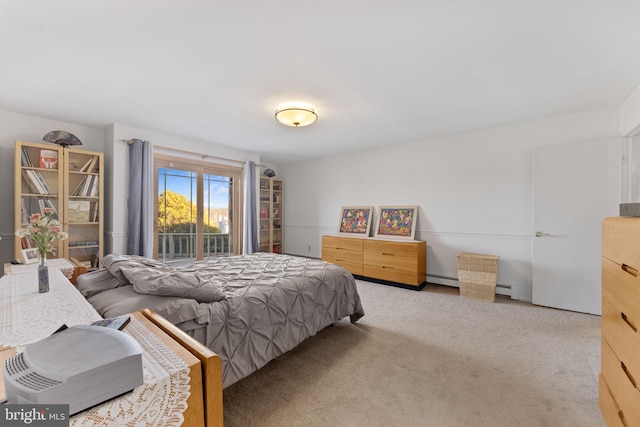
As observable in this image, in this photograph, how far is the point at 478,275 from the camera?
11.6 ft

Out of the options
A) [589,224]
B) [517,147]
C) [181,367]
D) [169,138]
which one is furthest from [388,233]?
[181,367]

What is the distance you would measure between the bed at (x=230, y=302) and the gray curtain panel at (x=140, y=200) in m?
1.87

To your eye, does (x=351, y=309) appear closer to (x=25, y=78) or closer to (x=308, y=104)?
(x=308, y=104)

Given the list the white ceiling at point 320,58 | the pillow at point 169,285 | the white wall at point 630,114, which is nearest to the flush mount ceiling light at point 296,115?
the white ceiling at point 320,58

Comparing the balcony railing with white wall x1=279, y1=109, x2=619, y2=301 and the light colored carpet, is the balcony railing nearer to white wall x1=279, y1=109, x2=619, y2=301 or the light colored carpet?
white wall x1=279, y1=109, x2=619, y2=301

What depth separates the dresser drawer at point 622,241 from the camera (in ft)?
3.81

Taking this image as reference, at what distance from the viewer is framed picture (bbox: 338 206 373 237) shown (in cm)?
486

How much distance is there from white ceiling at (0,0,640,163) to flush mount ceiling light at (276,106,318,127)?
4.4 inches

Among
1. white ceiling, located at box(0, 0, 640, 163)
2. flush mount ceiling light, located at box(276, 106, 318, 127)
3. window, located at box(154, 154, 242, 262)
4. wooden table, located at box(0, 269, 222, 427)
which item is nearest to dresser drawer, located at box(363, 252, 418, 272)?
white ceiling, located at box(0, 0, 640, 163)

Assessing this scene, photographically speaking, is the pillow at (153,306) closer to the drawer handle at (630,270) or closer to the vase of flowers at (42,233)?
the vase of flowers at (42,233)

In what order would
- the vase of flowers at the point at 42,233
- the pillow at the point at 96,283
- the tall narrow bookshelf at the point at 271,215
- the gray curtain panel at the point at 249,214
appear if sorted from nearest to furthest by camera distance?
the vase of flowers at the point at 42,233, the pillow at the point at 96,283, the gray curtain panel at the point at 249,214, the tall narrow bookshelf at the point at 271,215

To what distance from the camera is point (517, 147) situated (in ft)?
11.7

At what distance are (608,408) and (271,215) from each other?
5373mm

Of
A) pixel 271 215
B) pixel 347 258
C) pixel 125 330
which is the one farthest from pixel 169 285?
pixel 271 215
